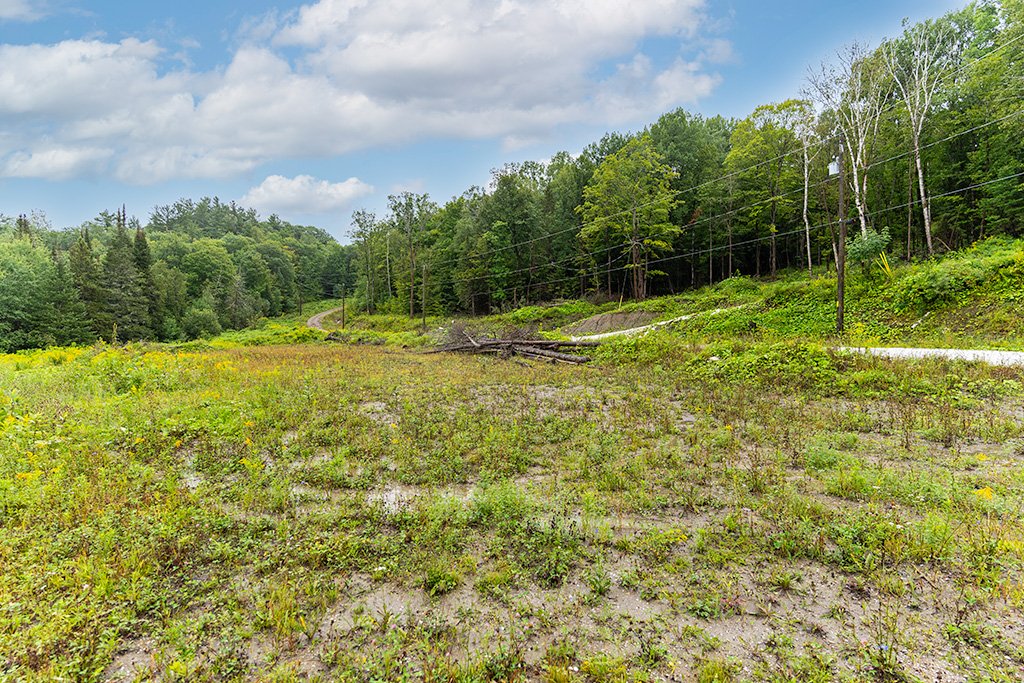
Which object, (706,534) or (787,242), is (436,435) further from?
(787,242)

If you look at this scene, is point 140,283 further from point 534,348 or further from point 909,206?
point 909,206

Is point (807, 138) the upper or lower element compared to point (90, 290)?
upper

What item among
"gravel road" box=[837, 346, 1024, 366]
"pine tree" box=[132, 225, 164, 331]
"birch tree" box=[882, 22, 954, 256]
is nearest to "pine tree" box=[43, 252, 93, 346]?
"pine tree" box=[132, 225, 164, 331]

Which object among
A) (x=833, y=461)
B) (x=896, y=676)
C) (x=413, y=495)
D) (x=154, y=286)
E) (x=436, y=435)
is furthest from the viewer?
(x=154, y=286)

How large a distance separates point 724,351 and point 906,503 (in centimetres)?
1032

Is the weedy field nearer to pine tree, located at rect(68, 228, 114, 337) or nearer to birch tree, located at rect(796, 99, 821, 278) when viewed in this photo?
birch tree, located at rect(796, 99, 821, 278)

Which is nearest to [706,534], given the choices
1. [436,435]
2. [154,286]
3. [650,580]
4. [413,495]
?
[650,580]

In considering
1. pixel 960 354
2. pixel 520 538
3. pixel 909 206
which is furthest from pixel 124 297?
pixel 909 206

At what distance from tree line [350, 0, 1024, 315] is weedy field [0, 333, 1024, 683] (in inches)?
614

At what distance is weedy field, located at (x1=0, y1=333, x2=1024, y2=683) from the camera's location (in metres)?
3.34

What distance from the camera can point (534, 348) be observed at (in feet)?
69.2

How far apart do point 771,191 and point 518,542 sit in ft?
133

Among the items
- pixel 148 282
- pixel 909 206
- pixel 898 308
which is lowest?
pixel 898 308

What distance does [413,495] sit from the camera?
613cm
